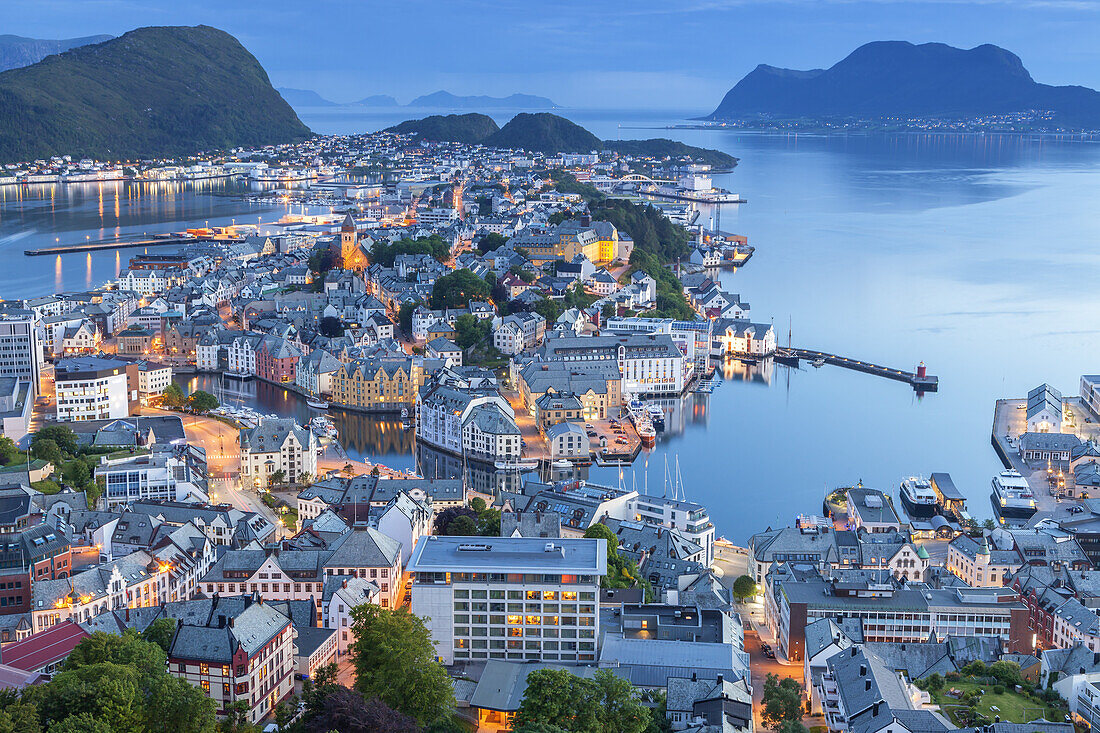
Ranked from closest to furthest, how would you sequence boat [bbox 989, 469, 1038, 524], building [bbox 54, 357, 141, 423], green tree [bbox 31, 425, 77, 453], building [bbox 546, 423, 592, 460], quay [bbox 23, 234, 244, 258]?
boat [bbox 989, 469, 1038, 524]
green tree [bbox 31, 425, 77, 453]
building [bbox 546, 423, 592, 460]
building [bbox 54, 357, 141, 423]
quay [bbox 23, 234, 244, 258]

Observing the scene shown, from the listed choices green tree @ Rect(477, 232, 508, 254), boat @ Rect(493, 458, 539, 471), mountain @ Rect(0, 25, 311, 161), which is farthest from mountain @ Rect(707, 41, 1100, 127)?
boat @ Rect(493, 458, 539, 471)

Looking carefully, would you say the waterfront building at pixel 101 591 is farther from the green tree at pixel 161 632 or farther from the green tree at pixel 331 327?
the green tree at pixel 331 327

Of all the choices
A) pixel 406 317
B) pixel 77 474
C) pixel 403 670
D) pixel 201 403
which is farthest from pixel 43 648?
pixel 406 317

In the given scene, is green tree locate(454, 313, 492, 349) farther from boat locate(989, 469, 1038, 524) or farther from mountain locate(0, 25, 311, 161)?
mountain locate(0, 25, 311, 161)

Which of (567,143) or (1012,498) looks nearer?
(1012,498)

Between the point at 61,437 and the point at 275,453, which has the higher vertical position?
the point at 61,437

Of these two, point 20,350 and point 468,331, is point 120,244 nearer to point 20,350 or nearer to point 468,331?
point 20,350
